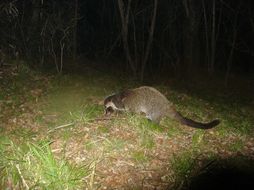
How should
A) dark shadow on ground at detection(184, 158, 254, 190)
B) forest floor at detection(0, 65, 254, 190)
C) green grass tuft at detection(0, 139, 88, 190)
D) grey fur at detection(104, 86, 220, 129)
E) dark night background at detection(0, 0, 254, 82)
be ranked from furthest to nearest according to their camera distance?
dark night background at detection(0, 0, 254, 82), grey fur at detection(104, 86, 220, 129), dark shadow on ground at detection(184, 158, 254, 190), forest floor at detection(0, 65, 254, 190), green grass tuft at detection(0, 139, 88, 190)

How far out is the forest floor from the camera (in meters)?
6.68

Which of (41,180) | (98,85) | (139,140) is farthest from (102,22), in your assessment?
(41,180)

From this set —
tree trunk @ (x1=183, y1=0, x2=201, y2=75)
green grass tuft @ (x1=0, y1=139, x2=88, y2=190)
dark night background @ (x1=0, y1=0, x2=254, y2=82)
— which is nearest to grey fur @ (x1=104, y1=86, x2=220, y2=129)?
green grass tuft @ (x1=0, y1=139, x2=88, y2=190)

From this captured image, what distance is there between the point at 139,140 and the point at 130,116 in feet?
3.17

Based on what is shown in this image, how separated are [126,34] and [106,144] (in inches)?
282

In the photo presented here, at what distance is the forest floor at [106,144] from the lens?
668 cm

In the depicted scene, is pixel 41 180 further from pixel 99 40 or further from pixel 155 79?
pixel 99 40

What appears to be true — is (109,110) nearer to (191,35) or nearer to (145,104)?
(145,104)

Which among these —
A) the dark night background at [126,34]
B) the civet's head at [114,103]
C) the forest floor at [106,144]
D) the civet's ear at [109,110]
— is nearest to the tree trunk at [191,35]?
the dark night background at [126,34]

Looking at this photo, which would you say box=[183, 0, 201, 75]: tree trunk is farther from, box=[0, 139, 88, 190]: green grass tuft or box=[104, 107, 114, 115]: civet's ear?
box=[0, 139, 88, 190]: green grass tuft

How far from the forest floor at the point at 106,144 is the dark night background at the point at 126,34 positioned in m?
Answer: 3.08

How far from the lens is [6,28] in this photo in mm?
14227

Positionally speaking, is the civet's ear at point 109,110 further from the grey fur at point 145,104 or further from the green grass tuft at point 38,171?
the green grass tuft at point 38,171

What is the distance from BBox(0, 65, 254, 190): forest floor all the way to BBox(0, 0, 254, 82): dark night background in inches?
121
